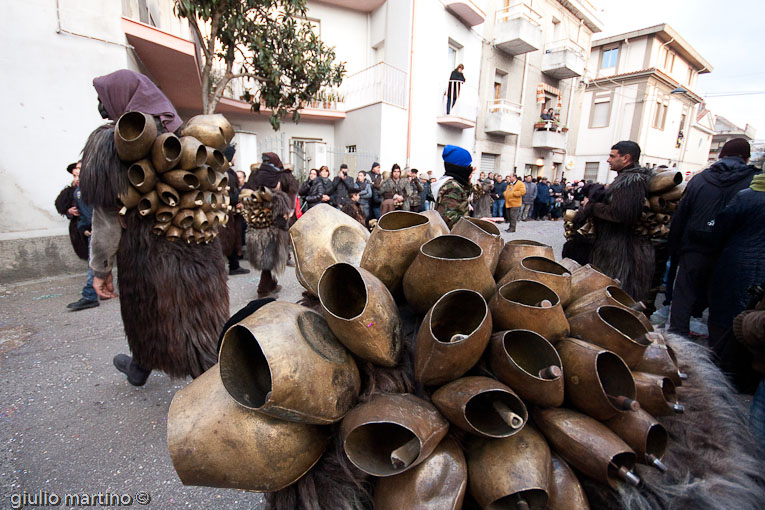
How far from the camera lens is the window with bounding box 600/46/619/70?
2264cm

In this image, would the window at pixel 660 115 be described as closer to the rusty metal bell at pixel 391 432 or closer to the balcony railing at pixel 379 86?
the balcony railing at pixel 379 86

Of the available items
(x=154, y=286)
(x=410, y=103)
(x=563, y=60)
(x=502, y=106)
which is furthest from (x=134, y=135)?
(x=563, y=60)

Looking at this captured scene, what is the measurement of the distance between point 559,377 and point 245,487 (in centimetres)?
74

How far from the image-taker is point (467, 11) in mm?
13102

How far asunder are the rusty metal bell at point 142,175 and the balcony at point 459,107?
13.1 metres

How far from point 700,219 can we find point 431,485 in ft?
12.8

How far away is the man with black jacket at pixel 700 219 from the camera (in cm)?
320

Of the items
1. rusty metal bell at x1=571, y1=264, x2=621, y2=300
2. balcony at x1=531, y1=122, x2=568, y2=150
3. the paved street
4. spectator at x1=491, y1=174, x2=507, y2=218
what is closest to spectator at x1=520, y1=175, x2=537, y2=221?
spectator at x1=491, y1=174, x2=507, y2=218

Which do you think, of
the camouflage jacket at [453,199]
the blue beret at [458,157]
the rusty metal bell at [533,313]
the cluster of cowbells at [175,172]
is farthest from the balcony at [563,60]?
the rusty metal bell at [533,313]

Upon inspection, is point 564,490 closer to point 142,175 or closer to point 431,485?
point 431,485

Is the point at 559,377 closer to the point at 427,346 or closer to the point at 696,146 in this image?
the point at 427,346

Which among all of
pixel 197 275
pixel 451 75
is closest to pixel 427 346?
pixel 197 275

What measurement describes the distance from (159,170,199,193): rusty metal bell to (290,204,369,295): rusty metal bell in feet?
4.54

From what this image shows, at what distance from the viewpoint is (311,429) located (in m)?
0.83
